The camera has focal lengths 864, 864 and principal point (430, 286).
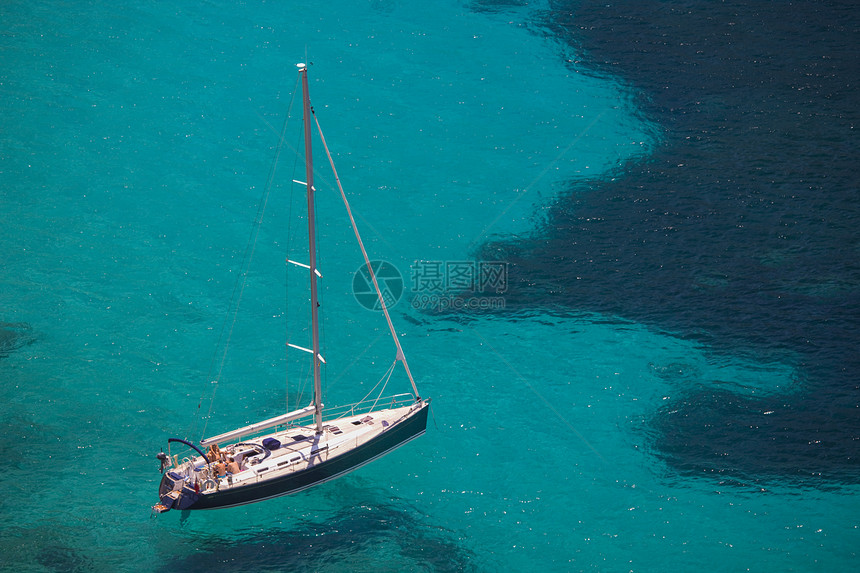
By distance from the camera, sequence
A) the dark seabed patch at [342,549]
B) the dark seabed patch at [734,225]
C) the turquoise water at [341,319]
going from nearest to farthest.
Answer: the dark seabed patch at [342,549] < the turquoise water at [341,319] < the dark seabed patch at [734,225]

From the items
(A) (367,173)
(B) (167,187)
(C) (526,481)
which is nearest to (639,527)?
(C) (526,481)

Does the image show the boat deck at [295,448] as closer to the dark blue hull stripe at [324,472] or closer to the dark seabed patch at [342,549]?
the dark blue hull stripe at [324,472]

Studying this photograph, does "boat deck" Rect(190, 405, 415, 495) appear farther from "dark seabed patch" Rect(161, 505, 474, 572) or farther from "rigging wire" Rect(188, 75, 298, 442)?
"rigging wire" Rect(188, 75, 298, 442)

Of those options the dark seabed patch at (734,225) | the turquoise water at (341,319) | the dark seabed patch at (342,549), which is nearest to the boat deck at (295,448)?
the turquoise water at (341,319)

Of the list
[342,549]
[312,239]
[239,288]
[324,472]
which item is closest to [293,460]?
[324,472]

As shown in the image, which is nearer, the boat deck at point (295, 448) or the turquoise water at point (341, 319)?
the boat deck at point (295, 448)

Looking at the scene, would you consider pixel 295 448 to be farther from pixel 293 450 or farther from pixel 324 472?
pixel 324 472

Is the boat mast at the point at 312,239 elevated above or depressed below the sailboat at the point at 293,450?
above
